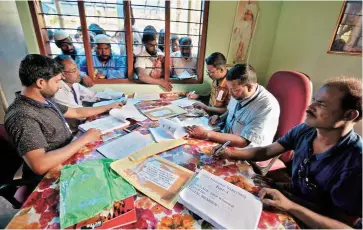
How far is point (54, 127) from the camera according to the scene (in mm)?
1019

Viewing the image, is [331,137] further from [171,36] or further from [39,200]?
[171,36]

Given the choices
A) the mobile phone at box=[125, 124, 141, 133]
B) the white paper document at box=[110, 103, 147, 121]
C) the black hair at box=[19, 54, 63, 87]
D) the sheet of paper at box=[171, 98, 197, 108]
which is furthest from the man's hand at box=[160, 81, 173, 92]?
the black hair at box=[19, 54, 63, 87]

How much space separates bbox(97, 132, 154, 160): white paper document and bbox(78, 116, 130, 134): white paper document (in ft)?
0.47

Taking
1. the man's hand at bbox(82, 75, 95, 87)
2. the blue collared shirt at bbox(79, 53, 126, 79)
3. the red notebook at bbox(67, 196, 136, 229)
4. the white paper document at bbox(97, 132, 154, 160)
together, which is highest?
the blue collared shirt at bbox(79, 53, 126, 79)

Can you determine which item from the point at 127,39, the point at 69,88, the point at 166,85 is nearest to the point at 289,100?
the point at 166,85

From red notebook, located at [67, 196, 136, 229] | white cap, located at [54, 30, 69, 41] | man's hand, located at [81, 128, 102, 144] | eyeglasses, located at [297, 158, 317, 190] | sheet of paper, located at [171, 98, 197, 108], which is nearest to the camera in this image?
red notebook, located at [67, 196, 136, 229]

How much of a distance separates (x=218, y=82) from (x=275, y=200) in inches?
52.3

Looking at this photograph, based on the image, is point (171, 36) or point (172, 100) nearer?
point (172, 100)

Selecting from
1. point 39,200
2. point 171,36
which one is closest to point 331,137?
point 39,200

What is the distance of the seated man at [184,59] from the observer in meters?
2.14

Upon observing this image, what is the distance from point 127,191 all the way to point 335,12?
211cm

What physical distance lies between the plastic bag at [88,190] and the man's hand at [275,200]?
0.49 m

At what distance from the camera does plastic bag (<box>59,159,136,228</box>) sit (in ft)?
1.98

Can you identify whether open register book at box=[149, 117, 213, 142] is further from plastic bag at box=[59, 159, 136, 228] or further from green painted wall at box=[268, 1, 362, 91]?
green painted wall at box=[268, 1, 362, 91]
